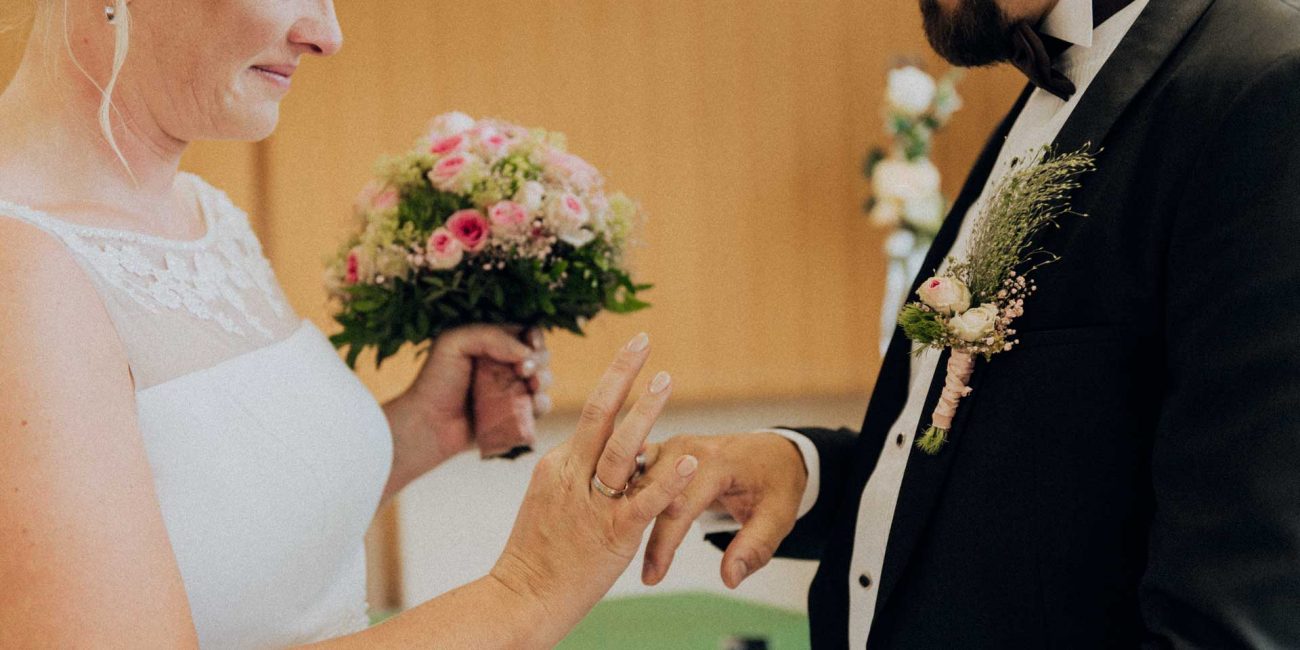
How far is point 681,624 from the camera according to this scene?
4.07 meters

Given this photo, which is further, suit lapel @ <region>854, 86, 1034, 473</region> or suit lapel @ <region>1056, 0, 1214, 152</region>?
suit lapel @ <region>854, 86, 1034, 473</region>

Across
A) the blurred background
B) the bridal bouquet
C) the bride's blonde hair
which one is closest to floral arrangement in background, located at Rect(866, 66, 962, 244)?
the blurred background

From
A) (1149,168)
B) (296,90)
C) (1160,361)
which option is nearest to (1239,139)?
(1149,168)

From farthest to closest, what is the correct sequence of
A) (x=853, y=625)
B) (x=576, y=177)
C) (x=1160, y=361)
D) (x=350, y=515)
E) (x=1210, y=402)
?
1. (x=576, y=177)
2. (x=350, y=515)
3. (x=853, y=625)
4. (x=1160, y=361)
5. (x=1210, y=402)

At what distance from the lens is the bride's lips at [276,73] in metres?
1.60

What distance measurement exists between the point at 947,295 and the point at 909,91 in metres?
→ 3.00

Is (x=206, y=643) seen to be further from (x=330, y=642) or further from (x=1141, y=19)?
(x=1141, y=19)

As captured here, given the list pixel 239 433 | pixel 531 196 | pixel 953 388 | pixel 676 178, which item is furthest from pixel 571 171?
pixel 676 178

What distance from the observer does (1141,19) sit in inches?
55.6

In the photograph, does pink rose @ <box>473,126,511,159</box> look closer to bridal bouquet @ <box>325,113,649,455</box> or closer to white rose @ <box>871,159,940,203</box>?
bridal bouquet @ <box>325,113,649,455</box>

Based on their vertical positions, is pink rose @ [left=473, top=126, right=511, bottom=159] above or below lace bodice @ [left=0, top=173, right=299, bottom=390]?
above

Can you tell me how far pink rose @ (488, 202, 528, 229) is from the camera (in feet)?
6.66

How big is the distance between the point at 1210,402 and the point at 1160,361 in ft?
0.51

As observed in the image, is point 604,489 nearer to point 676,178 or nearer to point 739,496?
point 739,496
